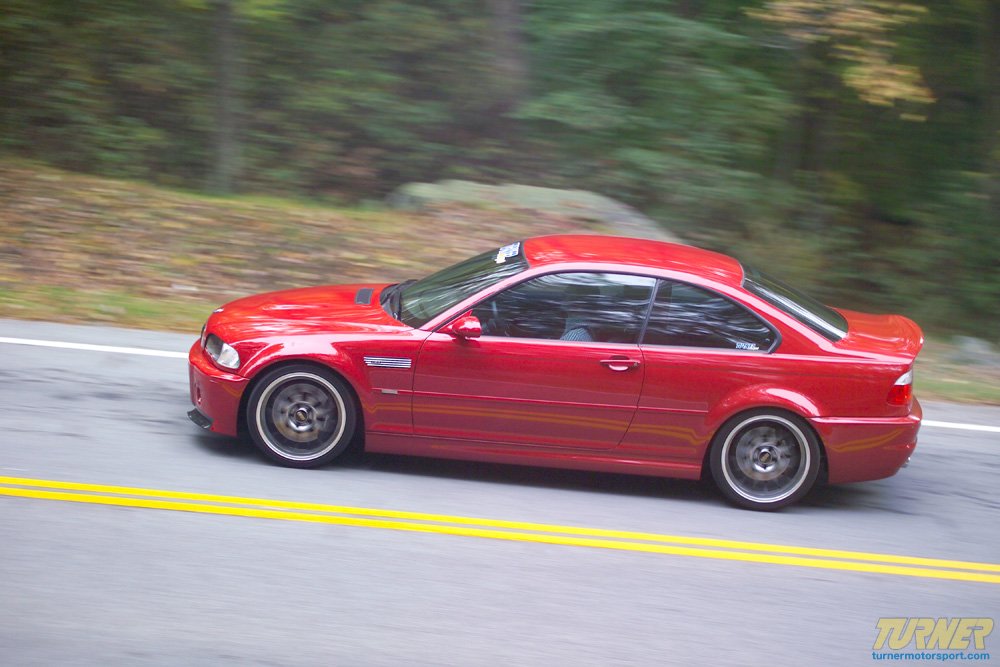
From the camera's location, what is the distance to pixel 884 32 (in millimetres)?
12781

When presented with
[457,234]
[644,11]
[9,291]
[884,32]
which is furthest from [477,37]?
[9,291]

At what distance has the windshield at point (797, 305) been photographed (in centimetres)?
627

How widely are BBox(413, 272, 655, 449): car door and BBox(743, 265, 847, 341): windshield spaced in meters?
0.80

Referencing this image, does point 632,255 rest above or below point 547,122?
below

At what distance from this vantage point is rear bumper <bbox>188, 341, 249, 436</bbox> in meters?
6.06

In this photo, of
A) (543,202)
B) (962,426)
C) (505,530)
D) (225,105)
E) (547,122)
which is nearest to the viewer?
(505,530)

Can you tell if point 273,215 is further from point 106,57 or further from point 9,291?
point 106,57

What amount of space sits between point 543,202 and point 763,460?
7440mm

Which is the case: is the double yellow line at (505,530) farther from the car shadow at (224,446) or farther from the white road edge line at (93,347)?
the white road edge line at (93,347)

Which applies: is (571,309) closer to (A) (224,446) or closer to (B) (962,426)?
(A) (224,446)

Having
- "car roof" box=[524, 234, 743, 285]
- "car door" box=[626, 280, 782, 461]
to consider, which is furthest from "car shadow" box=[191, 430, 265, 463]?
"car door" box=[626, 280, 782, 461]

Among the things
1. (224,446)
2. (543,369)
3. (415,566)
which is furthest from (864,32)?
(415,566)

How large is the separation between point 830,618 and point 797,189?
11.7m

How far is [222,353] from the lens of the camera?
6.14 metres
